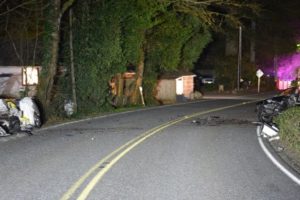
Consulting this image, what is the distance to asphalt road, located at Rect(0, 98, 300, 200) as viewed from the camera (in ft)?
30.4

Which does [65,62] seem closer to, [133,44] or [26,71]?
[26,71]

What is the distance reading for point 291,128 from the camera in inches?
596

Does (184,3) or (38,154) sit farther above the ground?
(184,3)

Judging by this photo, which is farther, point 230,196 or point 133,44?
point 133,44

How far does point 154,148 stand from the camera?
14859 millimetres

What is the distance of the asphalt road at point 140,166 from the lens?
926 centimetres

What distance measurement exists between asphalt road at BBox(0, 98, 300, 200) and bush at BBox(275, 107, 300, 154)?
86cm

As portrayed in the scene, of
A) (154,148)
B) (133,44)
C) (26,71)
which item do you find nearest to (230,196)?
(154,148)

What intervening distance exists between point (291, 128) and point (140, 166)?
5.23m

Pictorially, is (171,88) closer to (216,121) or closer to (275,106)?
(216,121)

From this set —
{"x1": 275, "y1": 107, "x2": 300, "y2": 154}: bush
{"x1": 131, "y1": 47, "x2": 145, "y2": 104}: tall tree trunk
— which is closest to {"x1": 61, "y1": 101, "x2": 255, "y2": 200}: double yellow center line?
{"x1": 275, "y1": 107, "x2": 300, "y2": 154}: bush

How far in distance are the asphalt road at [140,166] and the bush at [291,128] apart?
856mm

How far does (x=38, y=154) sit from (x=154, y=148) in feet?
10.1

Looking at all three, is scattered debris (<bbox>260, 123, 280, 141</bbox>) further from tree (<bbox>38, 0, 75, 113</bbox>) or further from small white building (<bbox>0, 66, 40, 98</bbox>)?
small white building (<bbox>0, 66, 40, 98</bbox>)
